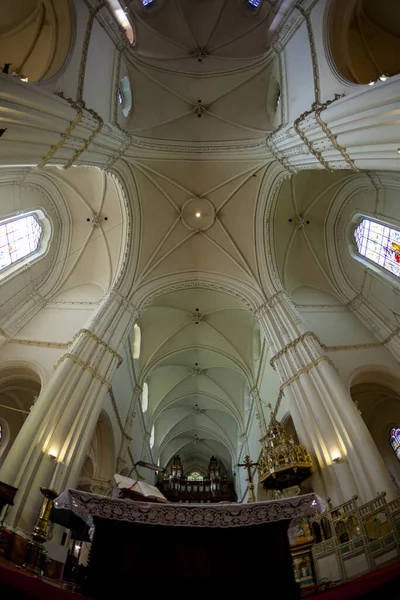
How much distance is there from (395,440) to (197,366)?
11.1 meters

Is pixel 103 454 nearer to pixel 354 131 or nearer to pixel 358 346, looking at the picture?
pixel 358 346

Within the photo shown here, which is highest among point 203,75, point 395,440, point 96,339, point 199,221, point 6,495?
point 203,75

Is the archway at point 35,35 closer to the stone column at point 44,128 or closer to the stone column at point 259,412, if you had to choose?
the stone column at point 44,128

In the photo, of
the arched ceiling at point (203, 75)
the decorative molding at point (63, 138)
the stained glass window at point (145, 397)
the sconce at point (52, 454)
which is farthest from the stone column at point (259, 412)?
the decorative molding at point (63, 138)

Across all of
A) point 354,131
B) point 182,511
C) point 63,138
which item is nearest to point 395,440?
point 354,131

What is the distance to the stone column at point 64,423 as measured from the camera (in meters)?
7.18

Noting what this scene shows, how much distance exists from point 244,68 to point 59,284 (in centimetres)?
1249

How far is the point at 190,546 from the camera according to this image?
3.88 metres

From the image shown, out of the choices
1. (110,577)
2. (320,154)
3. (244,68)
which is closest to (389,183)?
(320,154)

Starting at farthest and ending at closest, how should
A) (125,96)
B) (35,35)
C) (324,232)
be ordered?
(324,232), (125,96), (35,35)

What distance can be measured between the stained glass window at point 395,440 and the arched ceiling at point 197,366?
6692 mm

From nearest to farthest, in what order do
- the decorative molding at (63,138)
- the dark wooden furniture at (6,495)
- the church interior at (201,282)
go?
the church interior at (201,282) → the dark wooden furniture at (6,495) → the decorative molding at (63,138)

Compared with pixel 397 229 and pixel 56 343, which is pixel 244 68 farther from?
pixel 56 343

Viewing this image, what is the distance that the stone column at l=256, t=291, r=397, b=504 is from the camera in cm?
743
